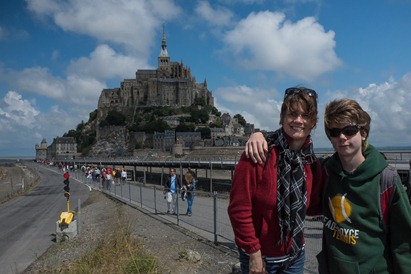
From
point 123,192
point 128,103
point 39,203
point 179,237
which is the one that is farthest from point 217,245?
point 128,103

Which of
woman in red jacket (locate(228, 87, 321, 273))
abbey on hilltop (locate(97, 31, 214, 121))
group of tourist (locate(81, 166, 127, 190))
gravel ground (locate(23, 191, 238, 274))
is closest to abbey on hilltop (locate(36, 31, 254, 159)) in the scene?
abbey on hilltop (locate(97, 31, 214, 121))

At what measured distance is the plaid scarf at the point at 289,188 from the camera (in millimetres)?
2496

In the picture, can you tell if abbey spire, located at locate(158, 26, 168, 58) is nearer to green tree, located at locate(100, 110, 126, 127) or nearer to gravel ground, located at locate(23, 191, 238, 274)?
green tree, located at locate(100, 110, 126, 127)

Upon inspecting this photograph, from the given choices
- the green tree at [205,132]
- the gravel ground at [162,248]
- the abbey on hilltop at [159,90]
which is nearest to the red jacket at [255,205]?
the gravel ground at [162,248]

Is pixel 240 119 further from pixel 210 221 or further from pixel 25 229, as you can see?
pixel 210 221

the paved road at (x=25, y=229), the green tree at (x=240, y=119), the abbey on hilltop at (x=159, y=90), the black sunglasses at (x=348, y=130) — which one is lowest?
the paved road at (x=25, y=229)

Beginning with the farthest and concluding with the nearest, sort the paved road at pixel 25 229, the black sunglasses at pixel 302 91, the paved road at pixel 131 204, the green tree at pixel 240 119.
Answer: the green tree at pixel 240 119, the paved road at pixel 25 229, the paved road at pixel 131 204, the black sunglasses at pixel 302 91

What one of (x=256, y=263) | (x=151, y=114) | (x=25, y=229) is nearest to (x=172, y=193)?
(x=25, y=229)

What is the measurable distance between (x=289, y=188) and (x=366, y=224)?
0.48 m

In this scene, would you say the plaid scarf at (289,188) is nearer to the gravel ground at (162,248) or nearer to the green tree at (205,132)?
the gravel ground at (162,248)

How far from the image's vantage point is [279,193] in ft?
8.22

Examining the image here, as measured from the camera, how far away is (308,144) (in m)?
2.65

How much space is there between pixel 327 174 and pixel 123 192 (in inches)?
826

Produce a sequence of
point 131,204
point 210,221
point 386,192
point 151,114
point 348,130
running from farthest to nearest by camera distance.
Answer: point 151,114 → point 131,204 → point 210,221 → point 348,130 → point 386,192
